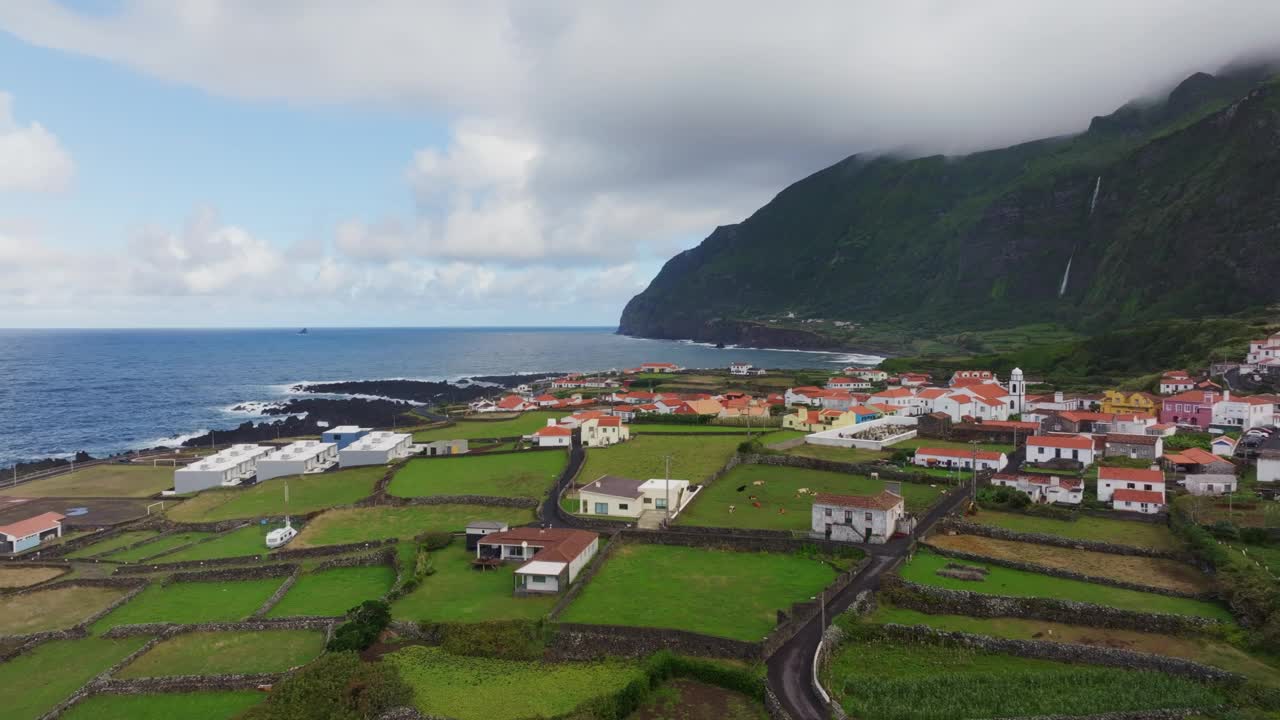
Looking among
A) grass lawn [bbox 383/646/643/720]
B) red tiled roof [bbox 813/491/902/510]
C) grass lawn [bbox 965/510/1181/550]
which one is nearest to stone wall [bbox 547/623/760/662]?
grass lawn [bbox 383/646/643/720]

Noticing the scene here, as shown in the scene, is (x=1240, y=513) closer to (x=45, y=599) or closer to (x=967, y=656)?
(x=967, y=656)

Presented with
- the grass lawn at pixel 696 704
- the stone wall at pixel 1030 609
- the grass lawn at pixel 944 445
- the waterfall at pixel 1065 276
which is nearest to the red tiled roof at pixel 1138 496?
the grass lawn at pixel 944 445

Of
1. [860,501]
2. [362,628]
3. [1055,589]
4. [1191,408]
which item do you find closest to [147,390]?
[362,628]

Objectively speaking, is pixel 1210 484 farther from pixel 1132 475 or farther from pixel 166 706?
pixel 166 706

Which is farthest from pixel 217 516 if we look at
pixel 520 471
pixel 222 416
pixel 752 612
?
pixel 222 416

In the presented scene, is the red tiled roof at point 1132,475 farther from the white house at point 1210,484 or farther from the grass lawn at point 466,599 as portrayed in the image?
the grass lawn at point 466,599

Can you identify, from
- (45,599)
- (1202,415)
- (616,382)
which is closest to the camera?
(45,599)
